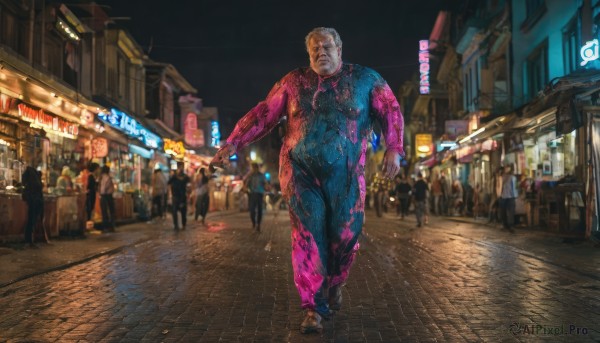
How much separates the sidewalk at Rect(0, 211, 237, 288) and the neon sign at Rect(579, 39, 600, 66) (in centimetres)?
1040

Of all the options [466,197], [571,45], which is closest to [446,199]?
[466,197]

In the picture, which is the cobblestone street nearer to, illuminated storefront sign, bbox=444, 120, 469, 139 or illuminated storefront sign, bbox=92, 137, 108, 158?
illuminated storefront sign, bbox=92, 137, 108, 158

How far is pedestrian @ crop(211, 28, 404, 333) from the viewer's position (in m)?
4.54

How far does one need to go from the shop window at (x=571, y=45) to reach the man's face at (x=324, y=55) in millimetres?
15342

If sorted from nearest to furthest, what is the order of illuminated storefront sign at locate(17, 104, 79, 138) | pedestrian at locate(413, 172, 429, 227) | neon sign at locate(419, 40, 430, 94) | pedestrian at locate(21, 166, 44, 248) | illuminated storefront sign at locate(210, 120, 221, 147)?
1. pedestrian at locate(21, 166, 44, 248)
2. illuminated storefront sign at locate(17, 104, 79, 138)
3. pedestrian at locate(413, 172, 429, 227)
4. neon sign at locate(419, 40, 430, 94)
5. illuminated storefront sign at locate(210, 120, 221, 147)

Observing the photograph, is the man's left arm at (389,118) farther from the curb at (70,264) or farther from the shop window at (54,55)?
the shop window at (54,55)

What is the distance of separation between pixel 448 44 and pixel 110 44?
20.1 m

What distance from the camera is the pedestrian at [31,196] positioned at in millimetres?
11422

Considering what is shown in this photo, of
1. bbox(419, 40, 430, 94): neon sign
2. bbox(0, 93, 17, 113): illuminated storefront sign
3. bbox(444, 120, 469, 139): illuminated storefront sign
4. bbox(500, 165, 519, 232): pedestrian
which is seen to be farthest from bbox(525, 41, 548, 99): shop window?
bbox(0, 93, 17, 113): illuminated storefront sign

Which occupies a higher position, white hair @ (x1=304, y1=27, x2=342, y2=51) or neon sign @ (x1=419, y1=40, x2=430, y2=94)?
neon sign @ (x1=419, y1=40, x2=430, y2=94)

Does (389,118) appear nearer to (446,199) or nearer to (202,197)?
(202,197)

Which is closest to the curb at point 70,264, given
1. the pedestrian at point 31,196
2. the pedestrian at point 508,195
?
the pedestrian at point 31,196

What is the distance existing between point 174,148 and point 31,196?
61.4 ft

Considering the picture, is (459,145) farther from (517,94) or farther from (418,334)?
(418,334)
